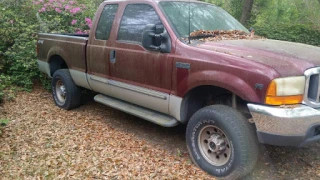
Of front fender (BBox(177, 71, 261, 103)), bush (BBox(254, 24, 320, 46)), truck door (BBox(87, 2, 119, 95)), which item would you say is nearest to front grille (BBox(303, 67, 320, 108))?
front fender (BBox(177, 71, 261, 103))

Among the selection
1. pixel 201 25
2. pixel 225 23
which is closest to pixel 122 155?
pixel 201 25

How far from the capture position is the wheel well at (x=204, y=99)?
386cm

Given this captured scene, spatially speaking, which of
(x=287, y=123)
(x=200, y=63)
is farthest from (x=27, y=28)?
(x=287, y=123)

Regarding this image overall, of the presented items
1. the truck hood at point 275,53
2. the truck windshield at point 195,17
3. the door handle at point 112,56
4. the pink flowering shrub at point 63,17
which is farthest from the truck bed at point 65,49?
the truck hood at point 275,53

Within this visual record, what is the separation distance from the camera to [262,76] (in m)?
3.20

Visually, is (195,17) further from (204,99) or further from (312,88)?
(312,88)

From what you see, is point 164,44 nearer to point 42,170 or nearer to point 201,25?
point 201,25

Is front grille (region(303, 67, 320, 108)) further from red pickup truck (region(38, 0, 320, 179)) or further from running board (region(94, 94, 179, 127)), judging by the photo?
running board (region(94, 94, 179, 127))

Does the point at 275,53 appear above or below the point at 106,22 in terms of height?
below

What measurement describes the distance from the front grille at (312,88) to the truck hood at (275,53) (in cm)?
7

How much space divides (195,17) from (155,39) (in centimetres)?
79

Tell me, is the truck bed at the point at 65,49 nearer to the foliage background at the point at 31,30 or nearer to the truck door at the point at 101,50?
the truck door at the point at 101,50

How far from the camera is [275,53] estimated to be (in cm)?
354

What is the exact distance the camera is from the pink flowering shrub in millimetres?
8539
